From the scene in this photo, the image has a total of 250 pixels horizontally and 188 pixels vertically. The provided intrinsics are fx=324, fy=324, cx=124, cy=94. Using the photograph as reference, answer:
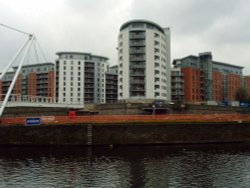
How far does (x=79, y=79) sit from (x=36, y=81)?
110 feet

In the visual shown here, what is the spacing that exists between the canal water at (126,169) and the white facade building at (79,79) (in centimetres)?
10159

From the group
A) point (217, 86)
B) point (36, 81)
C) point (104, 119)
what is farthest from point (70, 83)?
point (104, 119)

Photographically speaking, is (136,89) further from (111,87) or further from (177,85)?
(111,87)

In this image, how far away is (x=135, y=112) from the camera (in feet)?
273

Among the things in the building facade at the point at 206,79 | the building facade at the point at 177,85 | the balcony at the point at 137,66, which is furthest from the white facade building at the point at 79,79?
the balcony at the point at 137,66

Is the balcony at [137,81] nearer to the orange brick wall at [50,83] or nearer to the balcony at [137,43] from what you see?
the balcony at [137,43]

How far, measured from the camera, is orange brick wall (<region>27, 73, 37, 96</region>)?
569 ft

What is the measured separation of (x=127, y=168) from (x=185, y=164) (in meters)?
7.09

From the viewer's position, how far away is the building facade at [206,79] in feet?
505

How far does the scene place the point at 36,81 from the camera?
174 metres

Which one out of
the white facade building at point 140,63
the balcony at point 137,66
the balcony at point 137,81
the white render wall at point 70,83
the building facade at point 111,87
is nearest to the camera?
the balcony at point 137,81

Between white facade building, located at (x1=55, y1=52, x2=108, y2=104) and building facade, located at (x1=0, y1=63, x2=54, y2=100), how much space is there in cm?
1477

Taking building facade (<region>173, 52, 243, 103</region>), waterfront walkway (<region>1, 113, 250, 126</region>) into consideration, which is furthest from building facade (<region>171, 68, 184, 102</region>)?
waterfront walkway (<region>1, 113, 250, 126</region>)

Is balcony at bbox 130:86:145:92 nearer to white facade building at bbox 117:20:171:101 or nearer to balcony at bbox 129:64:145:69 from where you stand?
white facade building at bbox 117:20:171:101
